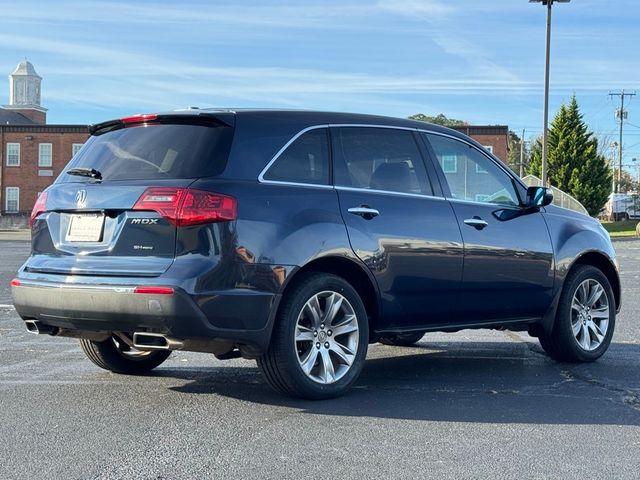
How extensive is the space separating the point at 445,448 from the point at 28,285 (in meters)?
2.89

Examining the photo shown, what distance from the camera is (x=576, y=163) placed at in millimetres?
58375

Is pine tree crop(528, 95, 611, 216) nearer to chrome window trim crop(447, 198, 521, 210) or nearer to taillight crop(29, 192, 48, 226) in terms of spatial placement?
chrome window trim crop(447, 198, 521, 210)

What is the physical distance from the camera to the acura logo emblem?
5.64 metres

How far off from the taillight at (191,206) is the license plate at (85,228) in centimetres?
44

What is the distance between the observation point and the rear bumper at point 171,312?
5.13 meters

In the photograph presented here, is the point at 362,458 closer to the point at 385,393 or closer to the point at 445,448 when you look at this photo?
the point at 445,448

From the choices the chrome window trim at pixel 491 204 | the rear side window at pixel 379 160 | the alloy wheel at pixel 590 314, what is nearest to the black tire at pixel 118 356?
the rear side window at pixel 379 160

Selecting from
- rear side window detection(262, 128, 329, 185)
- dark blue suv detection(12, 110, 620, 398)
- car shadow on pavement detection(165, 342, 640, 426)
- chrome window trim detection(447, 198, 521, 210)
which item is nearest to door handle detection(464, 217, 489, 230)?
dark blue suv detection(12, 110, 620, 398)

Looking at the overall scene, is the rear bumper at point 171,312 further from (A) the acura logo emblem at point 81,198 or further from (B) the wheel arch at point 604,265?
(B) the wheel arch at point 604,265

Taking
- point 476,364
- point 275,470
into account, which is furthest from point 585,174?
point 275,470

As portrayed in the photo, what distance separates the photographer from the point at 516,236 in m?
6.95

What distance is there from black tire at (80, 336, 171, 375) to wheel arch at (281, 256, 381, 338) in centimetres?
158

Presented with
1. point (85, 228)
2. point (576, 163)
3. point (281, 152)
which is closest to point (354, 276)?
point (281, 152)

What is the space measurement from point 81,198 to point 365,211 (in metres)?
1.86
